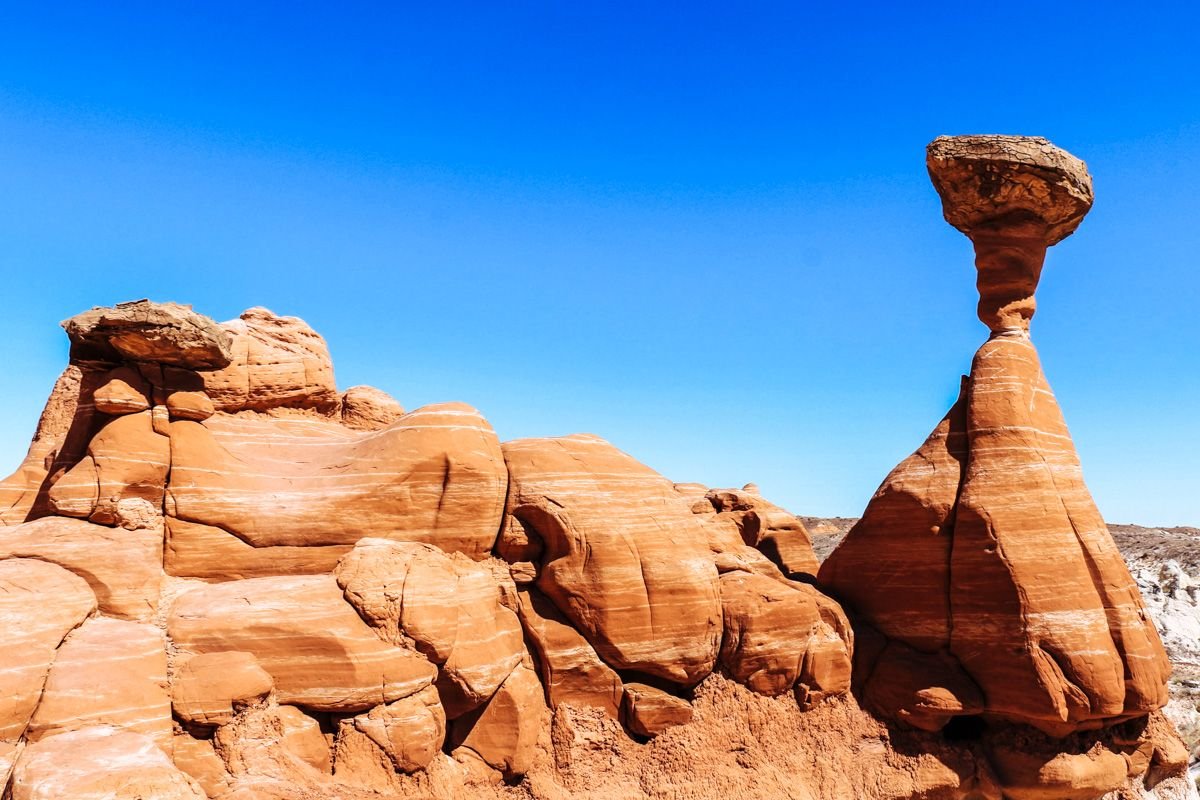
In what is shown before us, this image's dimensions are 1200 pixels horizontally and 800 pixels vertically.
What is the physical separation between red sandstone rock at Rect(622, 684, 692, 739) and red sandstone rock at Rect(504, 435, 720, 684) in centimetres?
30

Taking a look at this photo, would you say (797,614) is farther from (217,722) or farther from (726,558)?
(217,722)

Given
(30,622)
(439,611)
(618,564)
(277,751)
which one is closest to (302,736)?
(277,751)

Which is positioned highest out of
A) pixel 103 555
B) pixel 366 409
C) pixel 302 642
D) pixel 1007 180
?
pixel 1007 180

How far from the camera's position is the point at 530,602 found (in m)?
12.0

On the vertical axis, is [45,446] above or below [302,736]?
above

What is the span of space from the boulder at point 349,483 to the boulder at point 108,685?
1.65 meters

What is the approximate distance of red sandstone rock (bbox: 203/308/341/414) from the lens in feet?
41.1

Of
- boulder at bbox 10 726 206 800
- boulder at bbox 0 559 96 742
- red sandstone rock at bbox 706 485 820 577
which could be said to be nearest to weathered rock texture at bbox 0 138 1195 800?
boulder at bbox 0 559 96 742

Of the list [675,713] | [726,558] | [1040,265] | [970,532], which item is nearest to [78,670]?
[675,713]

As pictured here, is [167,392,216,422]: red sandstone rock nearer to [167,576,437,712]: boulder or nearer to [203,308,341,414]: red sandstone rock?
[203,308,341,414]: red sandstone rock

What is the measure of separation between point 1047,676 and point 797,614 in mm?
3660

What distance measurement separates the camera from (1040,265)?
15.3 m

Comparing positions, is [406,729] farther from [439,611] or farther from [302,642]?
[302,642]

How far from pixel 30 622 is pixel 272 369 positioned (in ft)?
16.8
